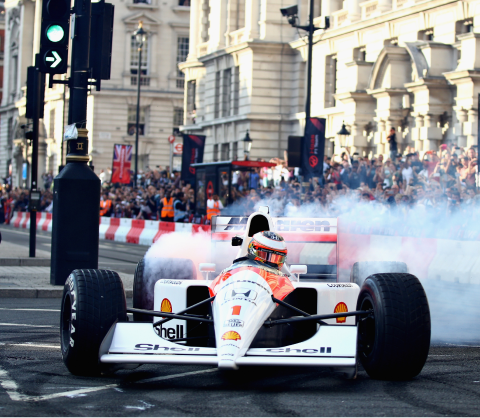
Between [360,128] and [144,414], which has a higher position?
[360,128]

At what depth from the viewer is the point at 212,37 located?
5528 centimetres

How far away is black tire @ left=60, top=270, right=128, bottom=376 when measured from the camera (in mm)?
6738

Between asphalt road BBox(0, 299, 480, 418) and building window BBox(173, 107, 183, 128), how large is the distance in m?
68.4

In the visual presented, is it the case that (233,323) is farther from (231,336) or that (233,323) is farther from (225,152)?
(225,152)

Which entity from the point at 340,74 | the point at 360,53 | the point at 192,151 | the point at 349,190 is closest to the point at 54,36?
the point at 349,190

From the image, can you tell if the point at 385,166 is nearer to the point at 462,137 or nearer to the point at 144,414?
the point at 462,137

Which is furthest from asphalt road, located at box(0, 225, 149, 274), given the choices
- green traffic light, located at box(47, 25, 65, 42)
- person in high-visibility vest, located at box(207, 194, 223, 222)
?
green traffic light, located at box(47, 25, 65, 42)

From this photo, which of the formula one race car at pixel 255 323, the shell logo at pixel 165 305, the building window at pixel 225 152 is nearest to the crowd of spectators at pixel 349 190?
the formula one race car at pixel 255 323

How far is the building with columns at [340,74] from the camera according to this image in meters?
30.5

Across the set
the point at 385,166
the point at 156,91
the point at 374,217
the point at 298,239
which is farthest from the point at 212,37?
the point at 298,239

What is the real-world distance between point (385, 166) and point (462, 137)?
564 centimetres

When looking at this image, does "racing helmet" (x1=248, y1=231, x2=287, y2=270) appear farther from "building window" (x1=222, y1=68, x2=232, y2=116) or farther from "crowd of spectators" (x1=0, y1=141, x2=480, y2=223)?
"building window" (x1=222, y1=68, x2=232, y2=116)

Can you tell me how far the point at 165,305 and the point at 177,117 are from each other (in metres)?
69.3

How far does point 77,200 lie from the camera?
13.2 meters
